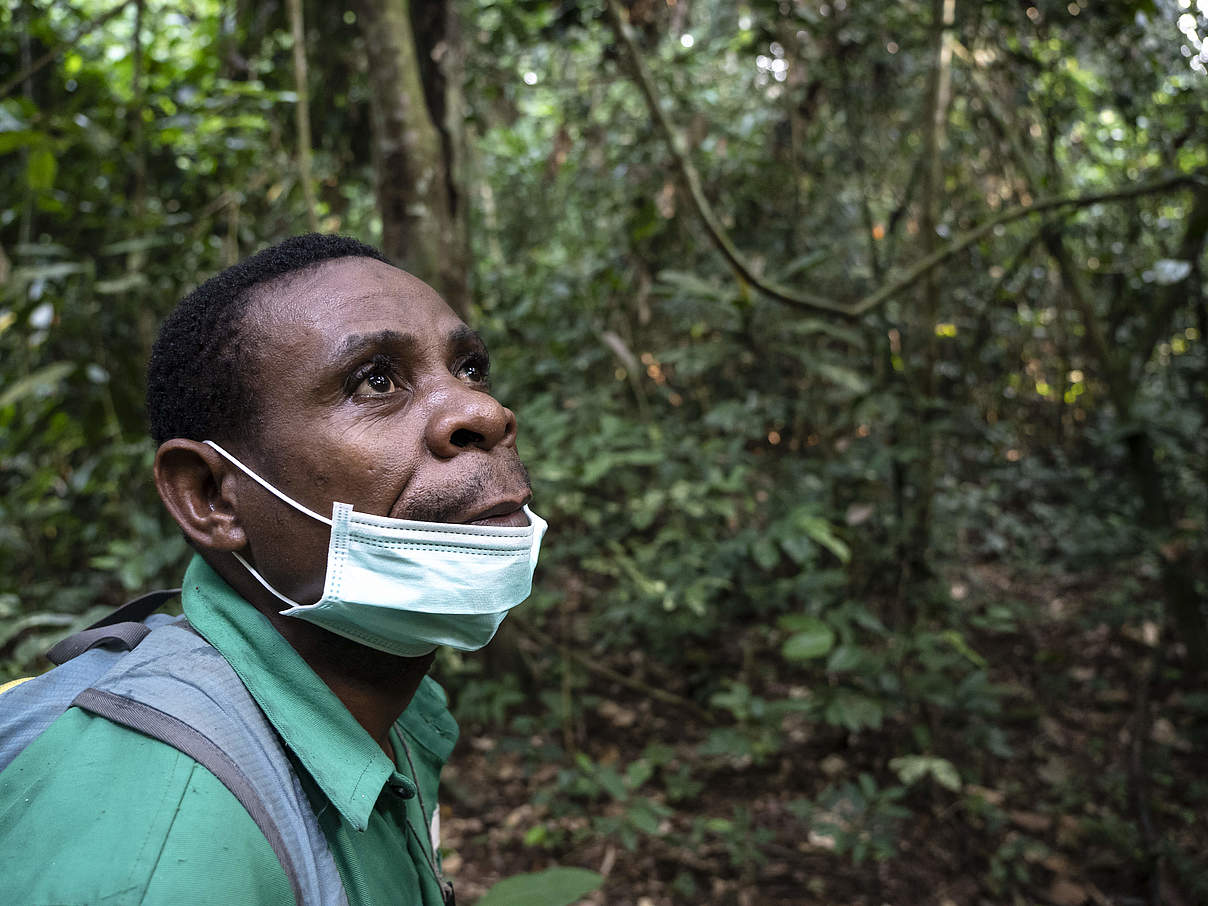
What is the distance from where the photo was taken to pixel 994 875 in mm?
3123

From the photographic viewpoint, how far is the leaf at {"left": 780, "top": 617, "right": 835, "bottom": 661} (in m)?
3.07

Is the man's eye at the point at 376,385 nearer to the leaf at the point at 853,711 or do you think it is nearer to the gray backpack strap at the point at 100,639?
the gray backpack strap at the point at 100,639

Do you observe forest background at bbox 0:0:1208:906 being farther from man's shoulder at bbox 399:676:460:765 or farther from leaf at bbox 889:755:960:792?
man's shoulder at bbox 399:676:460:765

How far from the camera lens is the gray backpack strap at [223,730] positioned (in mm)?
981

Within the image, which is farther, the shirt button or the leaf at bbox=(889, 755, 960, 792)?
the leaf at bbox=(889, 755, 960, 792)

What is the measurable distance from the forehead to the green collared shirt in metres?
0.37

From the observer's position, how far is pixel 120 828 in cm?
88

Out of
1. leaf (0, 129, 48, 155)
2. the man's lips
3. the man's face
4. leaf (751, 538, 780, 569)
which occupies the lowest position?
leaf (751, 538, 780, 569)

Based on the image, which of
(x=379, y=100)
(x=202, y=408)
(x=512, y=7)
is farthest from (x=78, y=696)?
(x=512, y=7)

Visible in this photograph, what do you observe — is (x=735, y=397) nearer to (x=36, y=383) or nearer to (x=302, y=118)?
(x=302, y=118)

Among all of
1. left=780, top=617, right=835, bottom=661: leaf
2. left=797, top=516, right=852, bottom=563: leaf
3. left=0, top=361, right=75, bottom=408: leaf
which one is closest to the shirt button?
left=780, top=617, right=835, bottom=661: leaf

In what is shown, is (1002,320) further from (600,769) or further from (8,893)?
(8,893)

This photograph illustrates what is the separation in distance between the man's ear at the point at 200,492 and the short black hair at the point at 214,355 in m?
0.04

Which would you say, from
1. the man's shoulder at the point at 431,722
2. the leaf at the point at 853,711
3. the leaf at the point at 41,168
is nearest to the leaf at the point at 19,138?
the leaf at the point at 41,168
